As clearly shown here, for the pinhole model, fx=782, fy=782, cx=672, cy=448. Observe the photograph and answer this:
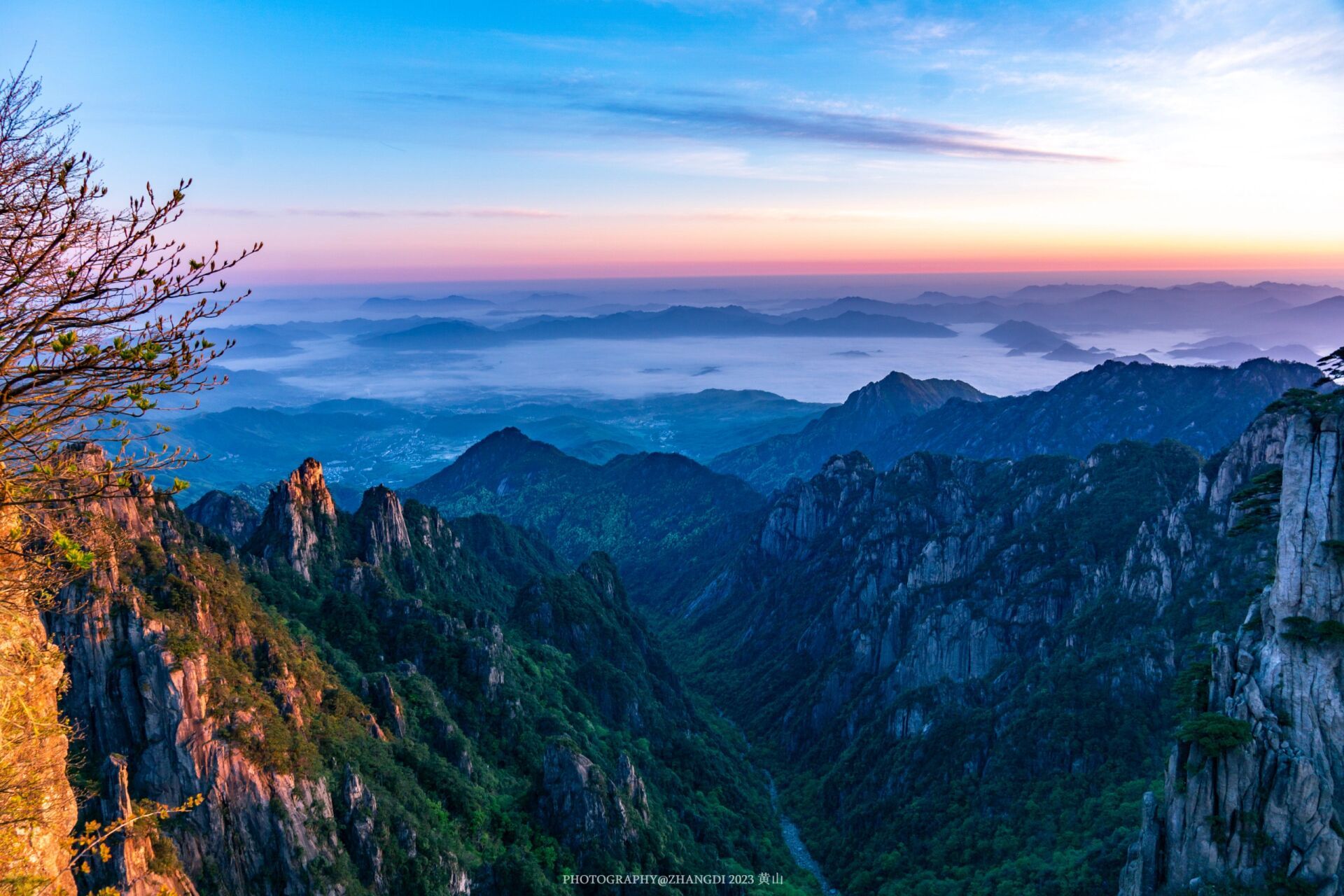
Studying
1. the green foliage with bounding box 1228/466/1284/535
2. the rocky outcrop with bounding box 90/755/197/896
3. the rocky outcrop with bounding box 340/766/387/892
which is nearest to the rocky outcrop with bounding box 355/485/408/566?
the rocky outcrop with bounding box 340/766/387/892

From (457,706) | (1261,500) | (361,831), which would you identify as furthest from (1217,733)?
(457,706)

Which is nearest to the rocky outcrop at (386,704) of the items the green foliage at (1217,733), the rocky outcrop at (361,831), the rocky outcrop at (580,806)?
the rocky outcrop at (361,831)

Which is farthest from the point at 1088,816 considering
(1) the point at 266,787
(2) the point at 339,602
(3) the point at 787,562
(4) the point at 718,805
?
(3) the point at 787,562

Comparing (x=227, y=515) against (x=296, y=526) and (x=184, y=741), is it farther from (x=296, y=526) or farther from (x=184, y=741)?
(x=184, y=741)

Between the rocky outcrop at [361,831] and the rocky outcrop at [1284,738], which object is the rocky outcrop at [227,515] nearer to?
the rocky outcrop at [361,831]

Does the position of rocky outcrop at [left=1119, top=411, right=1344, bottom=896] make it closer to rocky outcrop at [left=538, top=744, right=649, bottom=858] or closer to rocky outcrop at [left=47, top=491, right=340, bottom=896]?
rocky outcrop at [left=538, top=744, right=649, bottom=858]

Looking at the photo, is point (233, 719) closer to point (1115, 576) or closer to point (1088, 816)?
point (1088, 816)
